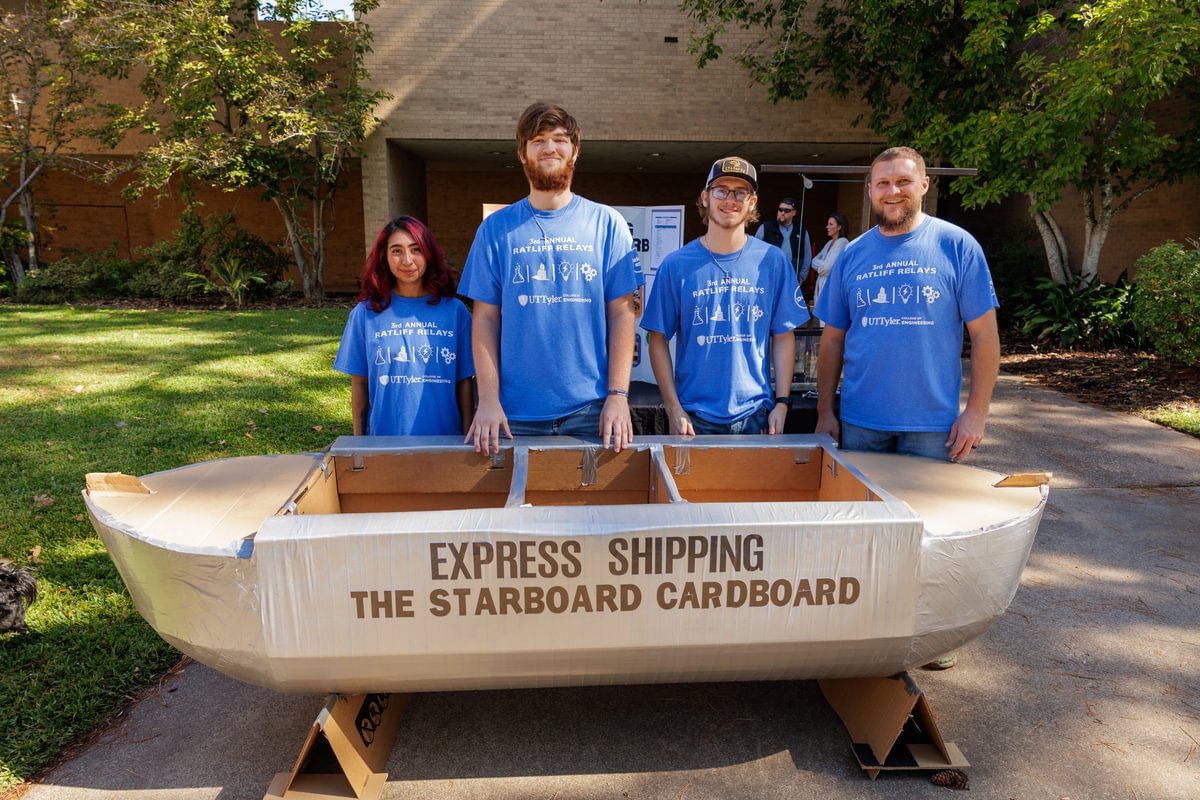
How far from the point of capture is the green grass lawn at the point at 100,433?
9.61 feet

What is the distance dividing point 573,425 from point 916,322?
1.33 metres

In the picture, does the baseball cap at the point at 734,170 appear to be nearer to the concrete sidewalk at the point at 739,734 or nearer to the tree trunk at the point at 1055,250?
the concrete sidewalk at the point at 739,734

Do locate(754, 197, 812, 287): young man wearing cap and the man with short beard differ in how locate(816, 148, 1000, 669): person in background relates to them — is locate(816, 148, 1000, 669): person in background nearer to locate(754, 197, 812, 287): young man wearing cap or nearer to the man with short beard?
the man with short beard

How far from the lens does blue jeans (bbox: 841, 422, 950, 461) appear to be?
294 centimetres

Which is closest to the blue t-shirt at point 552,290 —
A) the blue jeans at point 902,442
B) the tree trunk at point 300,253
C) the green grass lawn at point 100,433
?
the blue jeans at point 902,442

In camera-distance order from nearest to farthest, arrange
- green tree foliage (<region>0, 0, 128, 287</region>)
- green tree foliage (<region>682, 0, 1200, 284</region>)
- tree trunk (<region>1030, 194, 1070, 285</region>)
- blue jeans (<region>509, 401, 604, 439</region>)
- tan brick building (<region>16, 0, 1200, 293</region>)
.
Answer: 1. blue jeans (<region>509, 401, 604, 439</region>)
2. green tree foliage (<region>682, 0, 1200, 284</region>)
3. tree trunk (<region>1030, 194, 1070, 285</region>)
4. green tree foliage (<region>0, 0, 128, 287</region>)
5. tan brick building (<region>16, 0, 1200, 293</region>)

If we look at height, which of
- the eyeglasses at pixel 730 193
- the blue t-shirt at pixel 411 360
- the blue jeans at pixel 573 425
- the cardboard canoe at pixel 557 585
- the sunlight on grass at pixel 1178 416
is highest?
the eyeglasses at pixel 730 193

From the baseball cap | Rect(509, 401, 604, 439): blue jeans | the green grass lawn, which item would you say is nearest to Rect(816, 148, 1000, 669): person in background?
the baseball cap

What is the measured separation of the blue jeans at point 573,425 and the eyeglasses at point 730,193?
94 centimetres

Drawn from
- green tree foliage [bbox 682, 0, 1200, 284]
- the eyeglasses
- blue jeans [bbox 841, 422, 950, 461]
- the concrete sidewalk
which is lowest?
the concrete sidewalk

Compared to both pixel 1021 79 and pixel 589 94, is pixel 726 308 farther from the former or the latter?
pixel 589 94

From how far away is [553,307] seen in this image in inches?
109

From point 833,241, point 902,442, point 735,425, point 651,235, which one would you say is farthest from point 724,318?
point 833,241

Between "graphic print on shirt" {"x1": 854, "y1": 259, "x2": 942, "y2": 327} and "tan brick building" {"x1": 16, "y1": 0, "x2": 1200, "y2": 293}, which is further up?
"tan brick building" {"x1": 16, "y1": 0, "x2": 1200, "y2": 293}
